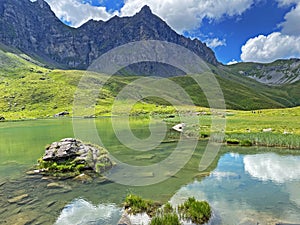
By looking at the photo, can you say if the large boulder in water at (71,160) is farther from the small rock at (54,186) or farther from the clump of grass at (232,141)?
the clump of grass at (232,141)

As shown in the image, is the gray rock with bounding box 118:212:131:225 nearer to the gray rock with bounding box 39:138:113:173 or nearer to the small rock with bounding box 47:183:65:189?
the small rock with bounding box 47:183:65:189

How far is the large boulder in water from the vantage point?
35.8 metres

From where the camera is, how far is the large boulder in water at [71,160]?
35.8 m

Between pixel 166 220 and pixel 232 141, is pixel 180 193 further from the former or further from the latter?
pixel 232 141

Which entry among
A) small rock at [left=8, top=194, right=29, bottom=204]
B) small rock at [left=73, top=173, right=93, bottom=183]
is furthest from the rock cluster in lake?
small rock at [left=8, top=194, right=29, bottom=204]

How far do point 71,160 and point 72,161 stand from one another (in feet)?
1.12

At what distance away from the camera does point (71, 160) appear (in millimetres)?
37062

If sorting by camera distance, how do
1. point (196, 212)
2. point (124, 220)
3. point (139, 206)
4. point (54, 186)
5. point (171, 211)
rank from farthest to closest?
point (54, 186) < point (139, 206) < point (171, 211) < point (124, 220) < point (196, 212)

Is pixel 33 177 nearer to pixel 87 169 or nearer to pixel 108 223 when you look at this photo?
pixel 87 169

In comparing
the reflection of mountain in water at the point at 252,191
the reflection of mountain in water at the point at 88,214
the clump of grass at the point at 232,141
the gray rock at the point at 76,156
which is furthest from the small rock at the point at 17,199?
the clump of grass at the point at 232,141

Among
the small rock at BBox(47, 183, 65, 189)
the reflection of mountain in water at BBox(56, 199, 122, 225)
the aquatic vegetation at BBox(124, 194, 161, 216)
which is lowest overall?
the reflection of mountain in water at BBox(56, 199, 122, 225)

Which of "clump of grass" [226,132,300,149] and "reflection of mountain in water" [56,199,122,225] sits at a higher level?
"clump of grass" [226,132,300,149]

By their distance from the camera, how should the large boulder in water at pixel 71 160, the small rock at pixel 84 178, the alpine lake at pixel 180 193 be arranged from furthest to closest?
the large boulder in water at pixel 71 160 < the small rock at pixel 84 178 < the alpine lake at pixel 180 193

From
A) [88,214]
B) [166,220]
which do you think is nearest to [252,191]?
[166,220]
